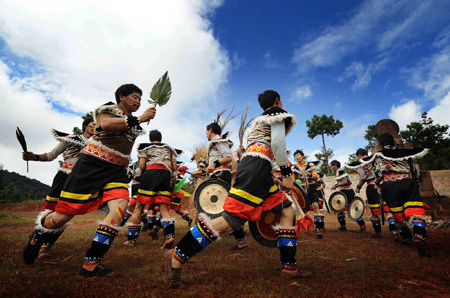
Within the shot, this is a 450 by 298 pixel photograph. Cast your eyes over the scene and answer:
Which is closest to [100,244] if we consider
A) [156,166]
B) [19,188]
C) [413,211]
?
[156,166]

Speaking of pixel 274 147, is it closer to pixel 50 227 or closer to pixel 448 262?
pixel 50 227

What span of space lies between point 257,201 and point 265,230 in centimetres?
73

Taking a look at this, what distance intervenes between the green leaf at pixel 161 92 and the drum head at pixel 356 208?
6.24 m

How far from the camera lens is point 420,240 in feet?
11.8

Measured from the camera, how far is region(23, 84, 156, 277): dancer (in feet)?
8.30

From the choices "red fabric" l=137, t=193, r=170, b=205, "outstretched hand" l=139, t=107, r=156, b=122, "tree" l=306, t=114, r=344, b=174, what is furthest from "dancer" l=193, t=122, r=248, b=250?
"tree" l=306, t=114, r=344, b=174

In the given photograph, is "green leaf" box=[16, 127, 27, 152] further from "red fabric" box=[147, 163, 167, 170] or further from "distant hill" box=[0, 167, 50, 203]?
"distant hill" box=[0, 167, 50, 203]

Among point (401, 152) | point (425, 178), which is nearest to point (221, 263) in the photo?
point (401, 152)

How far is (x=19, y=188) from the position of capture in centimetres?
2448

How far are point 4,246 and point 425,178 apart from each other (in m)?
13.3

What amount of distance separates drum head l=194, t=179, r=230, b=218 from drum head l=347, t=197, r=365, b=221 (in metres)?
4.52

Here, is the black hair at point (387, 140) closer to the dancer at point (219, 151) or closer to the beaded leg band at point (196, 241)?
the dancer at point (219, 151)

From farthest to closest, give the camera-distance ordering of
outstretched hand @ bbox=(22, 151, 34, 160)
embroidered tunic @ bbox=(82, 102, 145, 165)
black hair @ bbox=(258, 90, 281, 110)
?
1. outstretched hand @ bbox=(22, 151, 34, 160)
2. black hair @ bbox=(258, 90, 281, 110)
3. embroidered tunic @ bbox=(82, 102, 145, 165)

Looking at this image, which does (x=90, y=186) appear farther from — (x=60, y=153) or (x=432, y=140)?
(x=432, y=140)
